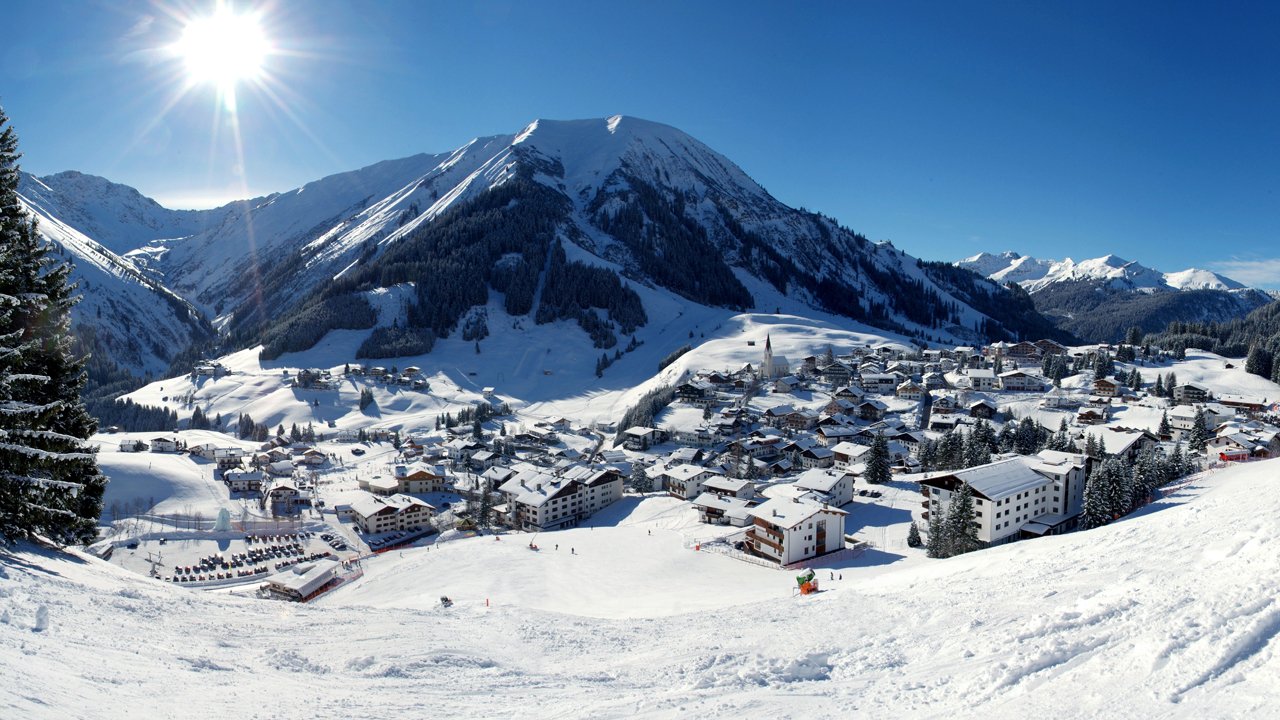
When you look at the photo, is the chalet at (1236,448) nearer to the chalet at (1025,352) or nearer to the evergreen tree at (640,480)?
the evergreen tree at (640,480)

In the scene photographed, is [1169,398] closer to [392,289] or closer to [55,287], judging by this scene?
[55,287]

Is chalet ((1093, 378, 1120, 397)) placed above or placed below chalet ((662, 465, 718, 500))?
above

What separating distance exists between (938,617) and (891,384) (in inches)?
3202

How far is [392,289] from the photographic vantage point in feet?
518

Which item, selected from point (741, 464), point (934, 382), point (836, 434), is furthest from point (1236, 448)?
point (934, 382)

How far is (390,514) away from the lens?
188 feet

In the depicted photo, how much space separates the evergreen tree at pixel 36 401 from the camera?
16172 millimetres

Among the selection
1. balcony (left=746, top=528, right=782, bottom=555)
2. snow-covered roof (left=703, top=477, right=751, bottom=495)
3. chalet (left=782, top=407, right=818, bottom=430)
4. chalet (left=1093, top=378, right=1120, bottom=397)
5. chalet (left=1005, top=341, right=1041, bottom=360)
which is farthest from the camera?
chalet (left=1005, top=341, right=1041, bottom=360)

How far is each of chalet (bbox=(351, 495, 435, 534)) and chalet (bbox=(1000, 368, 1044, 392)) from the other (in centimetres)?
7293

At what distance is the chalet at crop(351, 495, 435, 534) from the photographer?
5669 cm

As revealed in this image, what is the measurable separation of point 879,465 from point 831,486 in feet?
28.5

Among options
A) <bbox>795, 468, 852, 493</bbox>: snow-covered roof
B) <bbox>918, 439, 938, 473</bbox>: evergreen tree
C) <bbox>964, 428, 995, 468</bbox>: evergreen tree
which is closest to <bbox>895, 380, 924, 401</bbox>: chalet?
<bbox>918, 439, 938, 473</bbox>: evergreen tree

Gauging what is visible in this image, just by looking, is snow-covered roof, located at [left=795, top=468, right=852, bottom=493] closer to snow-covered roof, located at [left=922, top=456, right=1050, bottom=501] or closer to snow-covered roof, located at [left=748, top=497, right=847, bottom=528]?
snow-covered roof, located at [left=748, top=497, right=847, bottom=528]

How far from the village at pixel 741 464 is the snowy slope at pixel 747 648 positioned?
18201 millimetres
